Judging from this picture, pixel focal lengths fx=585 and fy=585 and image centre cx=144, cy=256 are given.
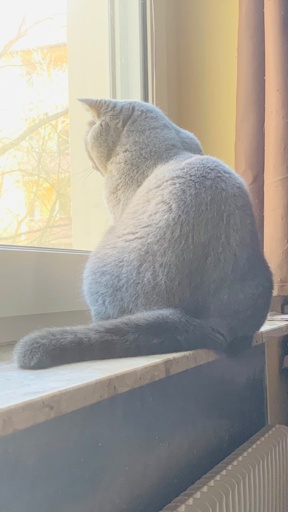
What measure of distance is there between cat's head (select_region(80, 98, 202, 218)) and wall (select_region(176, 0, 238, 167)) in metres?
0.56

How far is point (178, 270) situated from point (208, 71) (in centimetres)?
86

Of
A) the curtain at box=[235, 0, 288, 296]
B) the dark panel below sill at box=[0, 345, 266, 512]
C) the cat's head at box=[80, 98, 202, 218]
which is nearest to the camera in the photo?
the dark panel below sill at box=[0, 345, 266, 512]

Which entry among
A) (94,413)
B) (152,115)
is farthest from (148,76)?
(94,413)

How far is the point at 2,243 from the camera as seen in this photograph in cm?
98

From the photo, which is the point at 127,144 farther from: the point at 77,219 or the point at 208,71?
the point at 208,71

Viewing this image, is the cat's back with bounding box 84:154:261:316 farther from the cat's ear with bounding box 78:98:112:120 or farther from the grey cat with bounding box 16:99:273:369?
the cat's ear with bounding box 78:98:112:120

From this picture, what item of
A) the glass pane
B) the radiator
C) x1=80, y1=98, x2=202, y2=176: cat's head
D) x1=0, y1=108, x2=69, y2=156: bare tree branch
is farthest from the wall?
the radiator

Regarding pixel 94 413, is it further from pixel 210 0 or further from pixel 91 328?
pixel 210 0

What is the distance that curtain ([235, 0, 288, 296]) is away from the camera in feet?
3.87

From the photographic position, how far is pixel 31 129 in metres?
1.13

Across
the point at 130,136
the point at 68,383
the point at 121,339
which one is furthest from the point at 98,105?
the point at 68,383

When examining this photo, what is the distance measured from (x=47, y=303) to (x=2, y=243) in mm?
128

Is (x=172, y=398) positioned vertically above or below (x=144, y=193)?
below

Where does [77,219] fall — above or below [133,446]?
above
